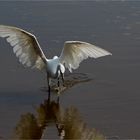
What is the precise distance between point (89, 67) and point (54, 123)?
2298 millimetres

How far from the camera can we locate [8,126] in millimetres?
6035

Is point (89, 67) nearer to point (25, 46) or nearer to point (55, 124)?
point (25, 46)

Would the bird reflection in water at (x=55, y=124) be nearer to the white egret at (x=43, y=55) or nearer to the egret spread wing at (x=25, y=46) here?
the white egret at (x=43, y=55)

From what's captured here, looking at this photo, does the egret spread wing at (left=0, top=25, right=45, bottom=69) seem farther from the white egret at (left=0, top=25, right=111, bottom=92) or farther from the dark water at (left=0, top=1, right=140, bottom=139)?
the dark water at (left=0, top=1, right=140, bottom=139)

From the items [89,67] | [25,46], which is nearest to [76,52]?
[25,46]

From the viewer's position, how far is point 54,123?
620 cm

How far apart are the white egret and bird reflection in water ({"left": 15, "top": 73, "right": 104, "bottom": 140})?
50 cm

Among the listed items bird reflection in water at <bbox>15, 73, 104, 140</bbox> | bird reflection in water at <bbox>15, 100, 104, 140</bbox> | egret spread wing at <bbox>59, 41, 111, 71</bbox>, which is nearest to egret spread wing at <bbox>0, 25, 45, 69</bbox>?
egret spread wing at <bbox>59, 41, 111, 71</bbox>

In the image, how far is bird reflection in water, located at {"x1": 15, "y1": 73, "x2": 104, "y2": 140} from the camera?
5746mm

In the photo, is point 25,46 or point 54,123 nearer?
point 54,123

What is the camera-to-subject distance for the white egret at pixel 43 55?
7.24 m

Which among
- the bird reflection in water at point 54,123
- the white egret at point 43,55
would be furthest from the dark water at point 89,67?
the white egret at point 43,55

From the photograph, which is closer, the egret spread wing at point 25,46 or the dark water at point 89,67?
the dark water at point 89,67

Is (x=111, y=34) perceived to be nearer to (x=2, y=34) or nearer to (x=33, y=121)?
(x=2, y=34)
